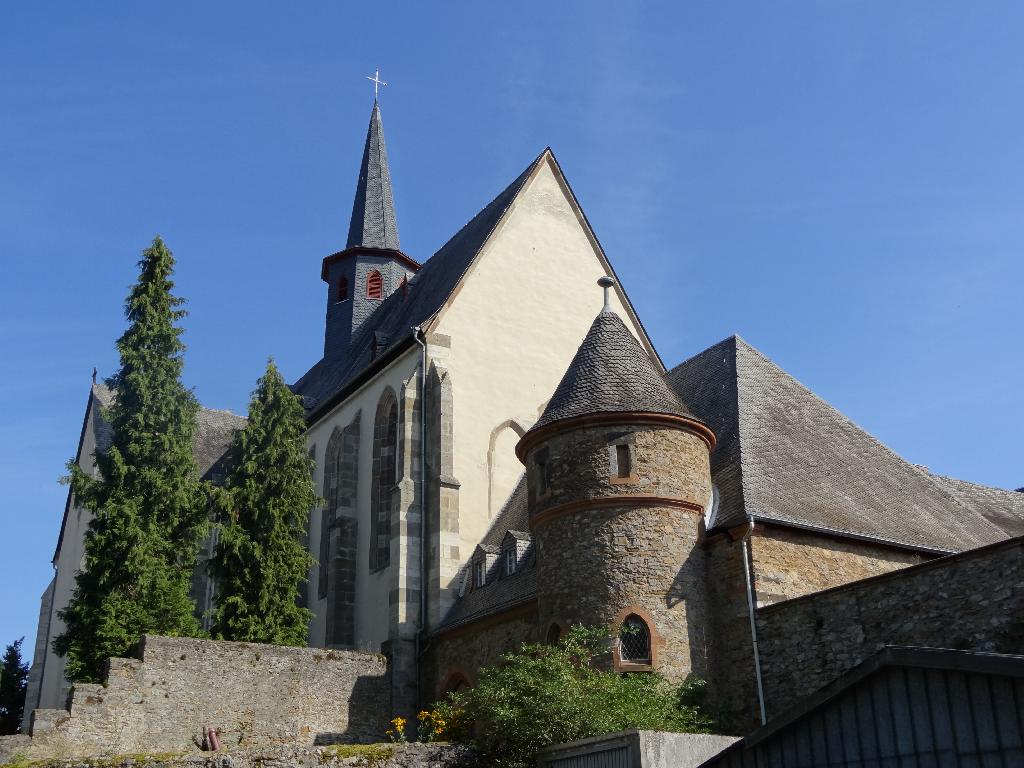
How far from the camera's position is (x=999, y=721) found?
9.45m

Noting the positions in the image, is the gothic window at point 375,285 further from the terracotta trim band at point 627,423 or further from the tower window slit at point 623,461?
the tower window slit at point 623,461

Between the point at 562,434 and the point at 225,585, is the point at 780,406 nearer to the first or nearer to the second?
the point at 562,434

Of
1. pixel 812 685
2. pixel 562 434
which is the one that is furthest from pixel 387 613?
pixel 812 685

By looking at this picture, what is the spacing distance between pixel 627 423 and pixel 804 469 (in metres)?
3.58

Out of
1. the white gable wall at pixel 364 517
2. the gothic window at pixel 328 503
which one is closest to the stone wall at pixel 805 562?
the white gable wall at pixel 364 517

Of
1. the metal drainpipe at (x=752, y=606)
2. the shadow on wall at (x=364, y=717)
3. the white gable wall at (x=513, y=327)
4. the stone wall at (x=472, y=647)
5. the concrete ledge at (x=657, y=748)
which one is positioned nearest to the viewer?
the concrete ledge at (x=657, y=748)

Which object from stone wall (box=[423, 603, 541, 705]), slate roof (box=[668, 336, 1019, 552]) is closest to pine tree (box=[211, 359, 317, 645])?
stone wall (box=[423, 603, 541, 705])

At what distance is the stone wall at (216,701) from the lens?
19.7m

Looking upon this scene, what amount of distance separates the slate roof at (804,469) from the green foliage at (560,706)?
125 inches

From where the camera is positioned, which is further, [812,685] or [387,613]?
[387,613]

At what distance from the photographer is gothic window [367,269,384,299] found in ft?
132

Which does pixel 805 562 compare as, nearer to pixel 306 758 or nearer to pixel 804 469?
pixel 804 469

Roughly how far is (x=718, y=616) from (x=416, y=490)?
342 inches

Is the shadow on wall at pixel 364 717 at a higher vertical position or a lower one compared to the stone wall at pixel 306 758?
higher
